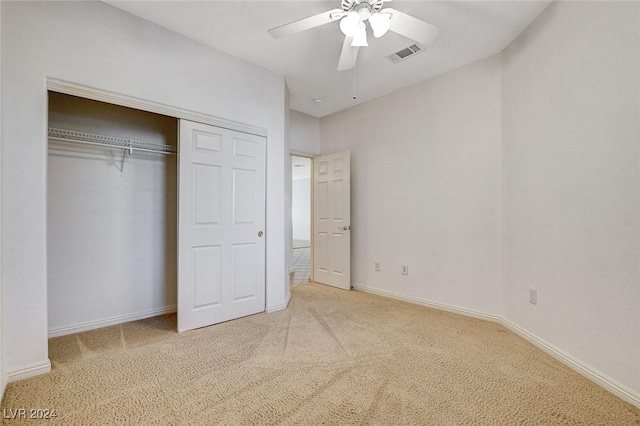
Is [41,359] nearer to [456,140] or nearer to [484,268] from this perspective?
[484,268]

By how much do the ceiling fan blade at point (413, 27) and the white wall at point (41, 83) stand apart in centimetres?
179

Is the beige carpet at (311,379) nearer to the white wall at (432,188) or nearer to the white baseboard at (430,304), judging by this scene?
the white baseboard at (430,304)

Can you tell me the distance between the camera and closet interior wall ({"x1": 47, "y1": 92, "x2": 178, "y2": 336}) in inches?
101

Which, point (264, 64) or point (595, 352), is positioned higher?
point (264, 64)

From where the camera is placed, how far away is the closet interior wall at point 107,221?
8.45 ft

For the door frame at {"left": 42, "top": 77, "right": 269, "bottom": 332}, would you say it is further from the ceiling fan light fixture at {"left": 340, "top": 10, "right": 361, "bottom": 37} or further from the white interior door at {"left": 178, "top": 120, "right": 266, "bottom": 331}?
the ceiling fan light fixture at {"left": 340, "top": 10, "right": 361, "bottom": 37}

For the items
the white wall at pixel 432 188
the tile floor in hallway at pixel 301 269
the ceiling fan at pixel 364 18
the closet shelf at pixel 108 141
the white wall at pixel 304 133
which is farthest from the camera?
the tile floor in hallway at pixel 301 269

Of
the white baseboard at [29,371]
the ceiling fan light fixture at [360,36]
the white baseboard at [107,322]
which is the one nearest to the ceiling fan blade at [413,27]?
the ceiling fan light fixture at [360,36]

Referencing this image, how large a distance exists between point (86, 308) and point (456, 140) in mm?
4109

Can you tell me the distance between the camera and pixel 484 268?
3049 mm

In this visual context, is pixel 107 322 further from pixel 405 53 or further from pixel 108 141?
pixel 405 53

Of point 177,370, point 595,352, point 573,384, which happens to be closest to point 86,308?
point 177,370

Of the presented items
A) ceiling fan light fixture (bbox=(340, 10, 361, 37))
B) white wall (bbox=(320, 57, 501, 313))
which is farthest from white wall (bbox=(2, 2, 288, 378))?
white wall (bbox=(320, 57, 501, 313))

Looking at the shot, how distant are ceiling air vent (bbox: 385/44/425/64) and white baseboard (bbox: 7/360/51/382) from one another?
381 centimetres
